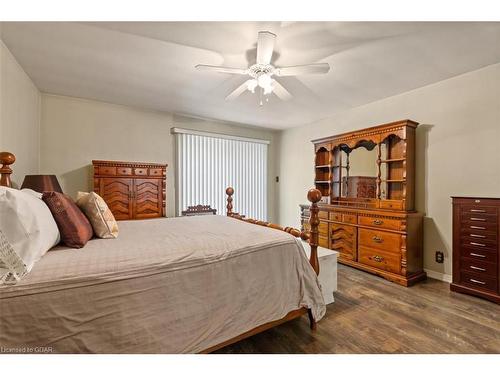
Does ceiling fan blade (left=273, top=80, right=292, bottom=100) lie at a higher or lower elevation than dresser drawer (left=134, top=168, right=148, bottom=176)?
higher

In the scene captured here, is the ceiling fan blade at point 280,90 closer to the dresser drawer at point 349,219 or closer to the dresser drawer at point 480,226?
the dresser drawer at point 349,219

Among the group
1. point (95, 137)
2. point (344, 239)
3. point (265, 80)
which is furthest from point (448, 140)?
point (95, 137)

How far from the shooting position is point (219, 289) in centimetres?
141

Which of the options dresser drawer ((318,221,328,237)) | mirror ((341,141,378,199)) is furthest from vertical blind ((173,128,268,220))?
mirror ((341,141,378,199))

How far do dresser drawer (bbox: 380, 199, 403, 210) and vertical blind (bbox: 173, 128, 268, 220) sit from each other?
270 centimetres

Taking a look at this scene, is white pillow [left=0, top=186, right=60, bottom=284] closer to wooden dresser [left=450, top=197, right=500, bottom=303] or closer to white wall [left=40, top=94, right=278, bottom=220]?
white wall [left=40, top=94, right=278, bottom=220]

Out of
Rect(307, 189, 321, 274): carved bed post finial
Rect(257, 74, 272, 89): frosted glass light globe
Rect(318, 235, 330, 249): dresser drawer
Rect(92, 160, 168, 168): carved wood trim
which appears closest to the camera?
Rect(307, 189, 321, 274): carved bed post finial

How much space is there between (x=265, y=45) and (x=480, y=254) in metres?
2.93

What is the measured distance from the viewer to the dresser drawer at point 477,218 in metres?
2.33

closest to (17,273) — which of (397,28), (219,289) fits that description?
(219,289)

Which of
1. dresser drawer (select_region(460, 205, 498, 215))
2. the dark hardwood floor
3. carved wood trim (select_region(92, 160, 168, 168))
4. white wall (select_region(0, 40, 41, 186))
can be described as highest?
white wall (select_region(0, 40, 41, 186))

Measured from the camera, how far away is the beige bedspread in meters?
1.01

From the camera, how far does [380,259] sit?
3039 mm

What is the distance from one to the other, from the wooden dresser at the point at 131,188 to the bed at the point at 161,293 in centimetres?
159
